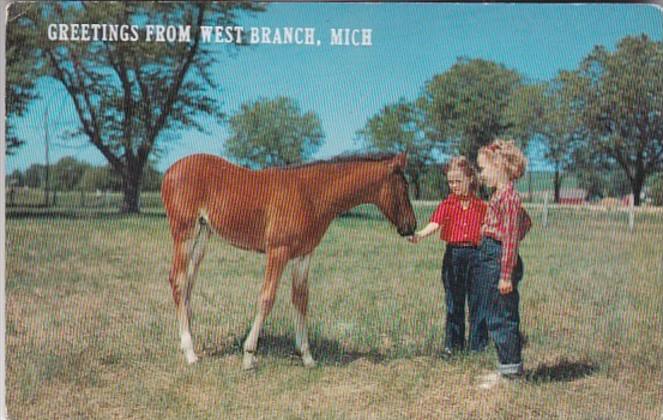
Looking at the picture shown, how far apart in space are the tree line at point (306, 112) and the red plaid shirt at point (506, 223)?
0.19 m

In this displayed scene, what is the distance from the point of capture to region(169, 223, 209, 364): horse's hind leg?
246 cm

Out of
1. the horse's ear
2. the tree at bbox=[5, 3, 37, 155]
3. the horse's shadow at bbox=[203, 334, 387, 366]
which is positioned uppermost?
the tree at bbox=[5, 3, 37, 155]

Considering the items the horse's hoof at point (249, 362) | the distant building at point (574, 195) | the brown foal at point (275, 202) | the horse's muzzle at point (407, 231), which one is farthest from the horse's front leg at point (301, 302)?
the distant building at point (574, 195)

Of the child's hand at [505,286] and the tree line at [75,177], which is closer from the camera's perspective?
the child's hand at [505,286]

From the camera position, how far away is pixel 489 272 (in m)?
2.35

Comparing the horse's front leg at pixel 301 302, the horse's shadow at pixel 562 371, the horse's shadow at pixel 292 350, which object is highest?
the horse's front leg at pixel 301 302

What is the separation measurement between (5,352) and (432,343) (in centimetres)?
150

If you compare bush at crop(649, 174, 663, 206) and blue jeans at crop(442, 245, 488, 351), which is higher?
bush at crop(649, 174, 663, 206)

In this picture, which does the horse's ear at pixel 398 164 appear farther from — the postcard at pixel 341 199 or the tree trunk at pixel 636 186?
the tree trunk at pixel 636 186

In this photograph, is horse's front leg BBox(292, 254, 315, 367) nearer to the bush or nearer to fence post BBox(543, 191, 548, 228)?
fence post BBox(543, 191, 548, 228)

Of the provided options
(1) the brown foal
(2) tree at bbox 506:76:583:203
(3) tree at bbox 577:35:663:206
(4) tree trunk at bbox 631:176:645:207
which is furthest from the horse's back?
(4) tree trunk at bbox 631:176:645:207

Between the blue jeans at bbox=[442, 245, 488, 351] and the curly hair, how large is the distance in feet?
0.71

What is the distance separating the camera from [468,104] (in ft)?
8.10

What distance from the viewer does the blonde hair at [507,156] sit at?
2.38m
